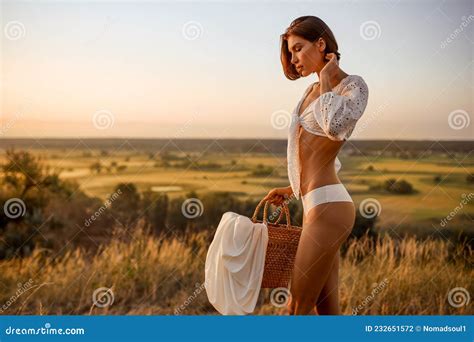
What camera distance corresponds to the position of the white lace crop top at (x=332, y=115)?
363 cm

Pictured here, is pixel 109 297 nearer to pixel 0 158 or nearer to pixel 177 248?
pixel 177 248

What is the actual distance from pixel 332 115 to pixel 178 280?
140 inches

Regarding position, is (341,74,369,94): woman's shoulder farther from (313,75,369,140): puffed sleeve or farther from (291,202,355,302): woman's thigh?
(291,202,355,302): woman's thigh

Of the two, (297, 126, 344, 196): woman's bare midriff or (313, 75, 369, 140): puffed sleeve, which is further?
(297, 126, 344, 196): woman's bare midriff

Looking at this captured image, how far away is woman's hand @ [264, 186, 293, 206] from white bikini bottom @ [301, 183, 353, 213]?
338 mm

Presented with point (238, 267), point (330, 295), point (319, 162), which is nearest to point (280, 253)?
point (238, 267)

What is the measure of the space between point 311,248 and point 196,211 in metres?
5.01

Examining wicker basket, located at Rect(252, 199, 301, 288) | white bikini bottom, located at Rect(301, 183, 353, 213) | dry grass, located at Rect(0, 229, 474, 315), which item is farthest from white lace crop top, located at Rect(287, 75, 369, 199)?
dry grass, located at Rect(0, 229, 474, 315)

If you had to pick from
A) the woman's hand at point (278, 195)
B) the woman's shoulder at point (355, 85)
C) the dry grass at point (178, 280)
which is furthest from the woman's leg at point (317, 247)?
the dry grass at point (178, 280)

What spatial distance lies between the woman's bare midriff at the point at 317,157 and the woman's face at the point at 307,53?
13.7 inches

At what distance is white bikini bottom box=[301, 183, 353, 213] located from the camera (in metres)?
3.85

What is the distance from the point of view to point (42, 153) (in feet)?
26.8

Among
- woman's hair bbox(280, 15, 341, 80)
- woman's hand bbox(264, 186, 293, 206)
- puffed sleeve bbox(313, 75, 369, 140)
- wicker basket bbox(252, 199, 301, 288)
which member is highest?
woman's hair bbox(280, 15, 341, 80)

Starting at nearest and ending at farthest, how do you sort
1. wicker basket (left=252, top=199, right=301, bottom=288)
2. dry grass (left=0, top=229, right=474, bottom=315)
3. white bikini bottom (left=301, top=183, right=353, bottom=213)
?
1. white bikini bottom (left=301, top=183, right=353, bottom=213)
2. wicker basket (left=252, top=199, right=301, bottom=288)
3. dry grass (left=0, top=229, right=474, bottom=315)
